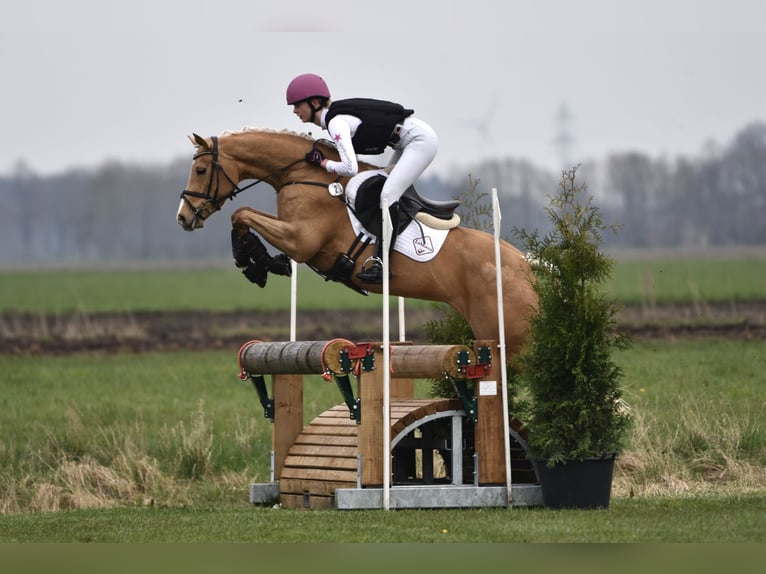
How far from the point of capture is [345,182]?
10.1 m

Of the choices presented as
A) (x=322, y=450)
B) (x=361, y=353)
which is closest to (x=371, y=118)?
(x=361, y=353)

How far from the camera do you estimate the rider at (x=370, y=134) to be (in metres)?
9.80

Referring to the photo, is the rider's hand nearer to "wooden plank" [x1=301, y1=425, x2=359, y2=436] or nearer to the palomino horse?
the palomino horse

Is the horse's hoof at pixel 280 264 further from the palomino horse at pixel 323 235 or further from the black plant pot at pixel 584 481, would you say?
the black plant pot at pixel 584 481

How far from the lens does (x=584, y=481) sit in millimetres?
9297

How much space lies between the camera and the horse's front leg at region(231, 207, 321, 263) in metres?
9.80

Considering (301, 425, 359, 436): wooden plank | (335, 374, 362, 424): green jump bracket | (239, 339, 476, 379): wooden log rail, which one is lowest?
(301, 425, 359, 436): wooden plank

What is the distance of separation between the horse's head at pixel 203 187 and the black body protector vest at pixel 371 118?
94 centimetres

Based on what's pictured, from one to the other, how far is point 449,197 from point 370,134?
4089 cm

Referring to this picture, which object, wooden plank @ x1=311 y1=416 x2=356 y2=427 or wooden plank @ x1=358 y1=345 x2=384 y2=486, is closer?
wooden plank @ x1=358 y1=345 x2=384 y2=486

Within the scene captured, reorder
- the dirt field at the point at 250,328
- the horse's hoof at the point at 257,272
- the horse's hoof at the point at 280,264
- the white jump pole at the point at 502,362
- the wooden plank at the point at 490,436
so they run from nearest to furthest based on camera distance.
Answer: the white jump pole at the point at 502,362 < the wooden plank at the point at 490,436 < the horse's hoof at the point at 257,272 < the horse's hoof at the point at 280,264 < the dirt field at the point at 250,328

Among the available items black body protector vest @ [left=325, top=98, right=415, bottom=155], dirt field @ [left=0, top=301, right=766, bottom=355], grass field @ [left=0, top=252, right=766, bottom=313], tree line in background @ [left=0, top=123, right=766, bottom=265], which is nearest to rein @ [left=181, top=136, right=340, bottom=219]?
black body protector vest @ [left=325, top=98, right=415, bottom=155]

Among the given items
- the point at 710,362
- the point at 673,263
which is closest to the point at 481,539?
the point at 710,362

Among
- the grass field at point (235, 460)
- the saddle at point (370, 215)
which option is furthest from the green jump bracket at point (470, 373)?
the saddle at point (370, 215)
